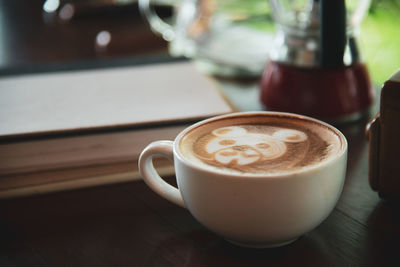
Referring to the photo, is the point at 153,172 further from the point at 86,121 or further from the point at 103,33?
the point at 103,33

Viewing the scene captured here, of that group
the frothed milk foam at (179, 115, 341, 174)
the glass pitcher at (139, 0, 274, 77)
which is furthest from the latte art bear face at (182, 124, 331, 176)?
the glass pitcher at (139, 0, 274, 77)

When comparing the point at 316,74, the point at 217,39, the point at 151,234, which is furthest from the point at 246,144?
the point at 217,39

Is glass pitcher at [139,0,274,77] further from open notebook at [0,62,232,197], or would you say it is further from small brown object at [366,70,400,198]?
small brown object at [366,70,400,198]

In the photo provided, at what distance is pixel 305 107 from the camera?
2.18 ft

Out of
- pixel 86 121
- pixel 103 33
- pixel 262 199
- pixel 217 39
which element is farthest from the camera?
pixel 103 33

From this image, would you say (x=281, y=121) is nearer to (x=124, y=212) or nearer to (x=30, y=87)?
(x=124, y=212)

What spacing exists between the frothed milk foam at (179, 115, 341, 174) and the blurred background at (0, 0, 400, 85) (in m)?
0.55

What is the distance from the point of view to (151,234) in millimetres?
447

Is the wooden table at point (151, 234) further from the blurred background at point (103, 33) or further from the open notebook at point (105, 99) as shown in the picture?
the blurred background at point (103, 33)

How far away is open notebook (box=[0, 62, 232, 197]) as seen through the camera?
1.65 feet

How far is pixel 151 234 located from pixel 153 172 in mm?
57

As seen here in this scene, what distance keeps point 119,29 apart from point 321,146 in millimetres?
861

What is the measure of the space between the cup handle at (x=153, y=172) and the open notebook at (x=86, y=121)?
7 cm

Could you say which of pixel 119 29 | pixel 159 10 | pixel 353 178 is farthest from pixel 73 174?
pixel 159 10
